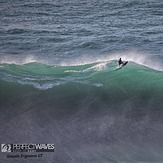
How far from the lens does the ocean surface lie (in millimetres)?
26062

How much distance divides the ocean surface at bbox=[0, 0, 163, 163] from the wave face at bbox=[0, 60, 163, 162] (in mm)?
77

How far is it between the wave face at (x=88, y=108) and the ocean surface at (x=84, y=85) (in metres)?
0.08

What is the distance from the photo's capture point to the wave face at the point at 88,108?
25.7 m

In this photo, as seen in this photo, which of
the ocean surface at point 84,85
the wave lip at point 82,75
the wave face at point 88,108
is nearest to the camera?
the wave face at point 88,108

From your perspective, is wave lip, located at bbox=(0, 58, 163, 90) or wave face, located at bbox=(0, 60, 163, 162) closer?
wave face, located at bbox=(0, 60, 163, 162)

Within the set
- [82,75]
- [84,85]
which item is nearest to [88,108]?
[84,85]

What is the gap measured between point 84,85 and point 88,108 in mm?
3375

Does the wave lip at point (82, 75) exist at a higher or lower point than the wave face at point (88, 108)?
higher

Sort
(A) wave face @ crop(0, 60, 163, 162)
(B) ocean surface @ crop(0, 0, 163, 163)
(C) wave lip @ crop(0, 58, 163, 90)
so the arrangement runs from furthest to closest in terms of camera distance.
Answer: (C) wave lip @ crop(0, 58, 163, 90), (B) ocean surface @ crop(0, 0, 163, 163), (A) wave face @ crop(0, 60, 163, 162)

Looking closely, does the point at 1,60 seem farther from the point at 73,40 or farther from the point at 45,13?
the point at 45,13

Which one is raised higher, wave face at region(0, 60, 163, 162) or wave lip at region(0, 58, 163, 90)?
wave lip at region(0, 58, 163, 90)

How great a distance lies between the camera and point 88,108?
29250 mm

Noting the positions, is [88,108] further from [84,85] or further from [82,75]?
[82,75]

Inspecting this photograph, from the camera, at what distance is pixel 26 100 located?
3025 cm
